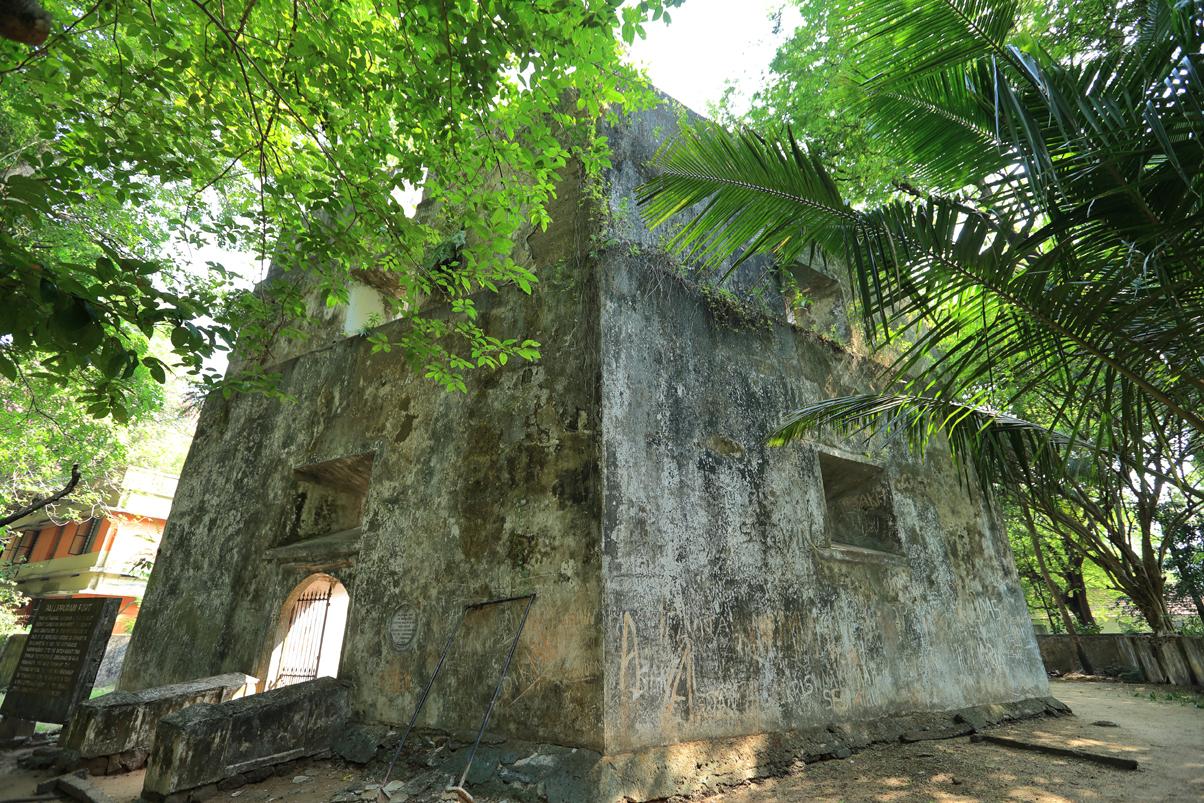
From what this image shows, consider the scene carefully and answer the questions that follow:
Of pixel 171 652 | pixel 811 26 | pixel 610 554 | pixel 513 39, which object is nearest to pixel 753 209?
pixel 513 39

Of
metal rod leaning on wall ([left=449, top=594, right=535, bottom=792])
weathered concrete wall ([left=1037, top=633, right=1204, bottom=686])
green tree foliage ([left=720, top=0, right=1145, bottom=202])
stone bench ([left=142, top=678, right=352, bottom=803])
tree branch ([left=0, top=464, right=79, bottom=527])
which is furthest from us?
weathered concrete wall ([left=1037, top=633, right=1204, bottom=686])

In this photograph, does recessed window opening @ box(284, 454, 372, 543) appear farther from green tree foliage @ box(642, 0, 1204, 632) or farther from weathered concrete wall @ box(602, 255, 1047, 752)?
green tree foliage @ box(642, 0, 1204, 632)

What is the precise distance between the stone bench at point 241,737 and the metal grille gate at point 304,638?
1.69 meters

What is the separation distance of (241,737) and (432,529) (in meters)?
1.94

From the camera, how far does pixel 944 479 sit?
7.28m

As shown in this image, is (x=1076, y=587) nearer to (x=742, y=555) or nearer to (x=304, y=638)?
(x=742, y=555)

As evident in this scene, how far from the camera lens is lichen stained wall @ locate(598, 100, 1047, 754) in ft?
14.2

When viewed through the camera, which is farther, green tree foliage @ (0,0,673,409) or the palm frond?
the palm frond

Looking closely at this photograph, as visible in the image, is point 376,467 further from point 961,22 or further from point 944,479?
point 944,479

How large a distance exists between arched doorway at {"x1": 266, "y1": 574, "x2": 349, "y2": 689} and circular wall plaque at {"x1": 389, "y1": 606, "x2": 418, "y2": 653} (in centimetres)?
149

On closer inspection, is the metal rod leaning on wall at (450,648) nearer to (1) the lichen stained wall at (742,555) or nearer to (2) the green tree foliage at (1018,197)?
(1) the lichen stained wall at (742,555)

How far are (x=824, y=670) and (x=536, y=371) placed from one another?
3.47 m

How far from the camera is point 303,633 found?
6637 mm

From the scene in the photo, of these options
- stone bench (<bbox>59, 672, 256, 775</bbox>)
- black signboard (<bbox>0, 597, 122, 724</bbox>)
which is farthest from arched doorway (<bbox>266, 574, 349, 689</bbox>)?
black signboard (<bbox>0, 597, 122, 724</bbox>)
